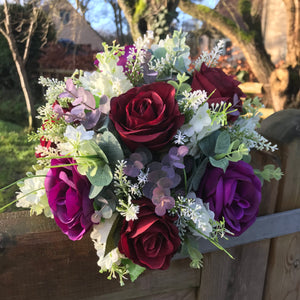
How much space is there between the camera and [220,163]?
2.61 ft

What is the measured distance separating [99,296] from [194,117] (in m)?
0.64

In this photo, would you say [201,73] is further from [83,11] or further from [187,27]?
[187,27]

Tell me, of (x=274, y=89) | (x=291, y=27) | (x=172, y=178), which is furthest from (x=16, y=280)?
(x=291, y=27)

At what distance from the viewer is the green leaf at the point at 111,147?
2.50 ft

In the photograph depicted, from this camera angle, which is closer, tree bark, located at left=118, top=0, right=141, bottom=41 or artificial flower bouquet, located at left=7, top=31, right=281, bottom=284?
artificial flower bouquet, located at left=7, top=31, right=281, bottom=284

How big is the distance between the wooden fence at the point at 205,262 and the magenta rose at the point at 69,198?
0.15 metres

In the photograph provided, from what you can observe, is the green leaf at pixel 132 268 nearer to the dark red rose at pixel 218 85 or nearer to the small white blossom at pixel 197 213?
the small white blossom at pixel 197 213

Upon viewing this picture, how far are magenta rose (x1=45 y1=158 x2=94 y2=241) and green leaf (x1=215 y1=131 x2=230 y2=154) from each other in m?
0.35

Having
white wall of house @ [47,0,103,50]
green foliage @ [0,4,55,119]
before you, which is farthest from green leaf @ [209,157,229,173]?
green foliage @ [0,4,55,119]

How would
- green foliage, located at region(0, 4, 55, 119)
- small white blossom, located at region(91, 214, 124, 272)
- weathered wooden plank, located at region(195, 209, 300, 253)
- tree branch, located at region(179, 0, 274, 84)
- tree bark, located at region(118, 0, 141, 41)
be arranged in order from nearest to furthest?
small white blossom, located at region(91, 214, 124, 272)
weathered wooden plank, located at region(195, 209, 300, 253)
tree bark, located at region(118, 0, 141, 41)
tree branch, located at region(179, 0, 274, 84)
green foliage, located at region(0, 4, 55, 119)

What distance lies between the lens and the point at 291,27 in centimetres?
516

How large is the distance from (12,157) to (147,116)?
15.5ft

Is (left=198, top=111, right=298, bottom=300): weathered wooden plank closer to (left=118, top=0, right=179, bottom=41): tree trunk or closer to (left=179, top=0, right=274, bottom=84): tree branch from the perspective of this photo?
(left=118, top=0, right=179, bottom=41): tree trunk

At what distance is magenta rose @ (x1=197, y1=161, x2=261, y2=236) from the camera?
819 mm
